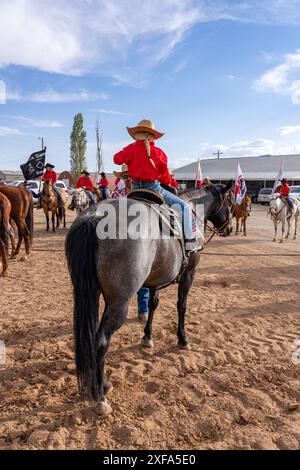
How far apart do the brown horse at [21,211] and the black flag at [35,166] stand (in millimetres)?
6841

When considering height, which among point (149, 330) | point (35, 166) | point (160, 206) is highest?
Answer: point (35, 166)

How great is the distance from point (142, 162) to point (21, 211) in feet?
19.8

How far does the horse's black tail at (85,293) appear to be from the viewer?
2670 mm

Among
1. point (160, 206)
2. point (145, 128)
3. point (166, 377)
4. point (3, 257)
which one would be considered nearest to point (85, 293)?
point (160, 206)

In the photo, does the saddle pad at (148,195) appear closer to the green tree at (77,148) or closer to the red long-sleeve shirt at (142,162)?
the red long-sleeve shirt at (142,162)

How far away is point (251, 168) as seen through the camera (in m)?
43.0

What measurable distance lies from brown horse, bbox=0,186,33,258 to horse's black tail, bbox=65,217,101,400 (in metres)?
6.48

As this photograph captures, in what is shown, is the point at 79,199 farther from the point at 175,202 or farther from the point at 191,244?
the point at 191,244

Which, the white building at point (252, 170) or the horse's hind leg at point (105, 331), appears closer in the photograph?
the horse's hind leg at point (105, 331)

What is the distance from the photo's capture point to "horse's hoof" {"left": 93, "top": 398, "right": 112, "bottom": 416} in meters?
2.85

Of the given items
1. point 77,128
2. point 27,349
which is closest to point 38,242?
point 27,349

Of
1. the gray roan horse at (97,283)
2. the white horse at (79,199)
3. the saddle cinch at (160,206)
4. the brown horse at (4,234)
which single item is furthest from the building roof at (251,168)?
the gray roan horse at (97,283)

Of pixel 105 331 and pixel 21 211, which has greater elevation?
pixel 21 211

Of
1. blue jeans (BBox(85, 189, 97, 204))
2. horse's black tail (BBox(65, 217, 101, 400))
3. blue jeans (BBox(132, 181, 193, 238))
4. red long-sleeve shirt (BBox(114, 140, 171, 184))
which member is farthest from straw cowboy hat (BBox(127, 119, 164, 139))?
blue jeans (BBox(85, 189, 97, 204))
